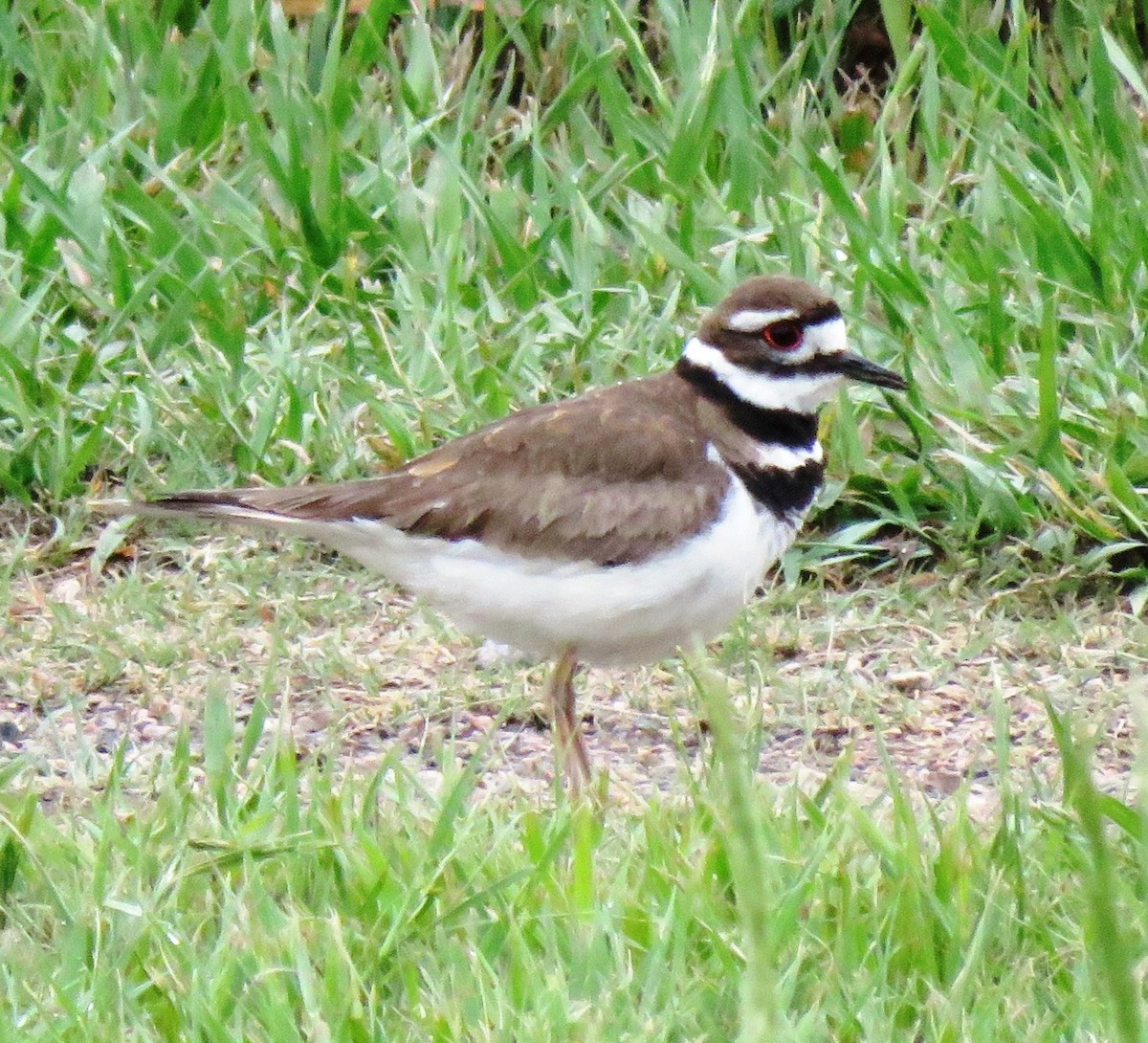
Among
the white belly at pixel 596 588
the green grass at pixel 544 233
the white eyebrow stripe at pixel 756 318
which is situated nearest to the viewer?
the white belly at pixel 596 588

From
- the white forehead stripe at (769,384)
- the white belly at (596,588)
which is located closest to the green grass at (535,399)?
the white belly at (596,588)

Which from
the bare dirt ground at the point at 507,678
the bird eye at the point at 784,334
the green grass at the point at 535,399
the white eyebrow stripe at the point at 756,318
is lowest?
the bare dirt ground at the point at 507,678

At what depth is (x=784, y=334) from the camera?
175 inches

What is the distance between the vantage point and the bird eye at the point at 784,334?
445 centimetres

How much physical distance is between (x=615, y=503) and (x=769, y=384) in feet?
1.68

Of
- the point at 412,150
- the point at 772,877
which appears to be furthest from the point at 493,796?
the point at 412,150

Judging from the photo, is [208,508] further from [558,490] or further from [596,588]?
[596,588]

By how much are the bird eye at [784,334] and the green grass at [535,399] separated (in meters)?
0.76

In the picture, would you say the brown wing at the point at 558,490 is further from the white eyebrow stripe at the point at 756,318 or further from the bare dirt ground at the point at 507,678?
the bare dirt ground at the point at 507,678

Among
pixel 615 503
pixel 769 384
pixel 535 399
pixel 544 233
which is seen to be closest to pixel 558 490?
pixel 615 503

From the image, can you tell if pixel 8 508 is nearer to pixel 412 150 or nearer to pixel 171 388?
pixel 171 388

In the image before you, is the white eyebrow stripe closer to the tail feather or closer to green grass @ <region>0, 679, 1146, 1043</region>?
the tail feather

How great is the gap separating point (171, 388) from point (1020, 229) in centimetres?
239

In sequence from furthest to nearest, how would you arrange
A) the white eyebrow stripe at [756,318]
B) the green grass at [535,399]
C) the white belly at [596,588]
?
the white eyebrow stripe at [756,318] → the white belly at [596,588] → the green grass at [535,399]
